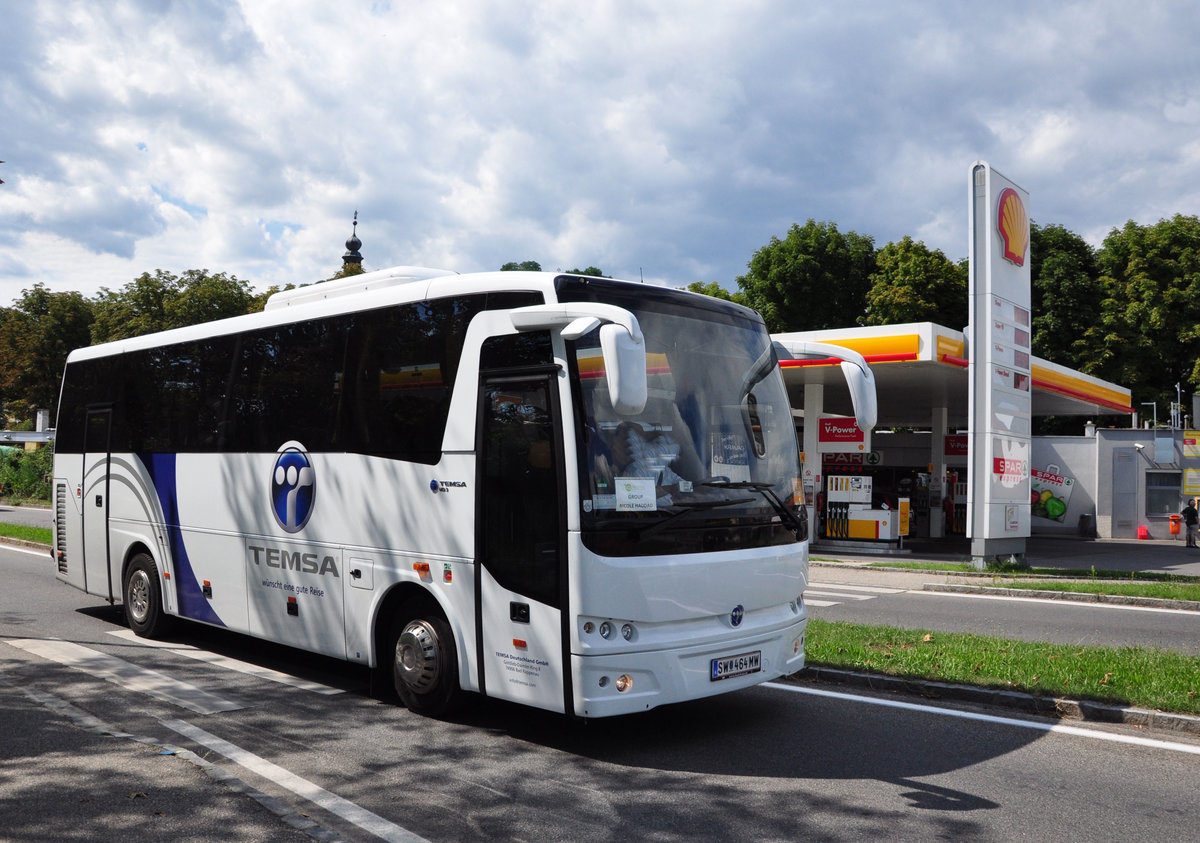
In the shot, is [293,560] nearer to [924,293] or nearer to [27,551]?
[27,551]

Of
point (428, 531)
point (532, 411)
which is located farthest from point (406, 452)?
point (532, 411)

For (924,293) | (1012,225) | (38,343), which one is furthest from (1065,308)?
(38,343)

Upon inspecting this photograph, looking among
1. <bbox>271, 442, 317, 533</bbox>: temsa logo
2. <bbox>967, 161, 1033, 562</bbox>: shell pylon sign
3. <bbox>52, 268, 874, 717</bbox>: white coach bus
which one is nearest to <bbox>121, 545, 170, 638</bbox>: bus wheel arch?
<bbox>52, 268, 874, 717</bbox>: white coach bus

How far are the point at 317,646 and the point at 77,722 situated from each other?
1.92 meters

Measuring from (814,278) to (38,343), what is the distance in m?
49.9

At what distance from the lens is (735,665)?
21.7ft

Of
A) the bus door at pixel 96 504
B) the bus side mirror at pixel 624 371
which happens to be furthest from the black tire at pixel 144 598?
the bus side mirror at pixel 624 371

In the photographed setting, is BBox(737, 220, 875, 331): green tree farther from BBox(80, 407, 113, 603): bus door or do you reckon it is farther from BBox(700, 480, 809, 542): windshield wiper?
BBox(700, 480, 809, 542): windshield wiper

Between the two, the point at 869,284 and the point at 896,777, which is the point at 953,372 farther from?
the point at 869,284

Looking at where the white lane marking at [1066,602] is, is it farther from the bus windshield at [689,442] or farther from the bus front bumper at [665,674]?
the bus front bumper at [665,674]

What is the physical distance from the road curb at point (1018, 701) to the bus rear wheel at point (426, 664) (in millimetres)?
3380

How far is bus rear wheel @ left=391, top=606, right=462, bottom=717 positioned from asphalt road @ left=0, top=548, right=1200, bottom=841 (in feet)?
0.60

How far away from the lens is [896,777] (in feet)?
19.6

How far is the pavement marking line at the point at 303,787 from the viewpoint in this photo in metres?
4.92
